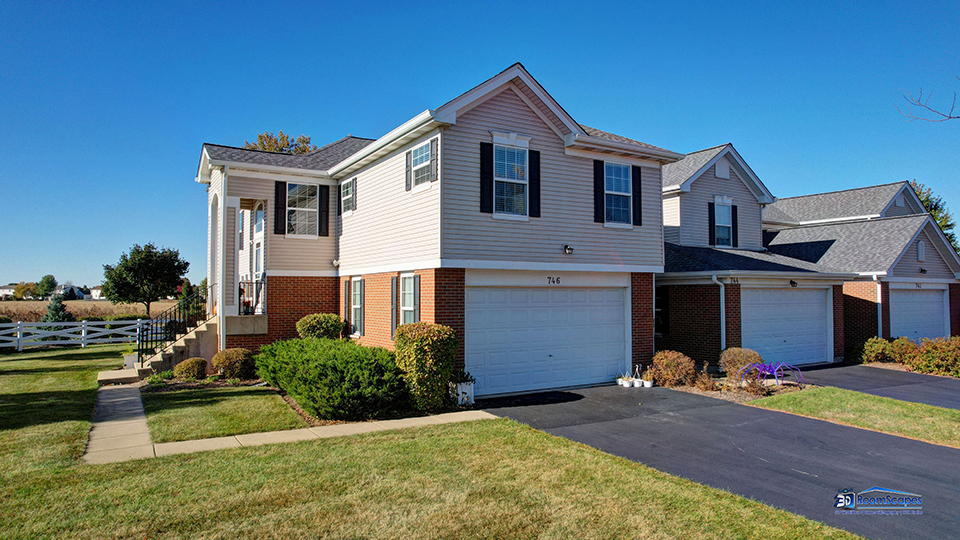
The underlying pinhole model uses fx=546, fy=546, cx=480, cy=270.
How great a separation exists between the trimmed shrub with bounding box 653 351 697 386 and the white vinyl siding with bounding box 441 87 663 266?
104 inches

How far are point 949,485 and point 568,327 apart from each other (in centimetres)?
786

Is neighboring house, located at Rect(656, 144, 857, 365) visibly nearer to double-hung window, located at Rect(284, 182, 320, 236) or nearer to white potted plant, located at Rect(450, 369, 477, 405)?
Answer: white potted plant, located at Rect(450, 369, 477, 405)

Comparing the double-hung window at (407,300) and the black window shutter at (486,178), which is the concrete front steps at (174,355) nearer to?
the double-hung window at (407,300)

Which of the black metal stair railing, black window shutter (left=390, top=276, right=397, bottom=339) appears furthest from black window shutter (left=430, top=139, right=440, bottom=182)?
the black metal stair railing

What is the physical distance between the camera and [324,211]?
55.8 ft

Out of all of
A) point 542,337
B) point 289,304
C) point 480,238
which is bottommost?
point 542,337

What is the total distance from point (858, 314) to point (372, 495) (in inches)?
809

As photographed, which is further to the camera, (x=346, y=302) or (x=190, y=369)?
(x=346, y=302)

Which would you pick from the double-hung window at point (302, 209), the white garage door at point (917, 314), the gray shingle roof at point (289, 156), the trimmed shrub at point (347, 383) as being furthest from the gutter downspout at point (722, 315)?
the gray shingle roof at point (289, 156)

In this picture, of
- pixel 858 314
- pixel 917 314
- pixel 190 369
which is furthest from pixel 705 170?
pixel 190 369

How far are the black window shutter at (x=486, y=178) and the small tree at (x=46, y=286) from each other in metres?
83.8

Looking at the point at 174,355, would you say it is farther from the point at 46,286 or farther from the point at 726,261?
the point at 46,286

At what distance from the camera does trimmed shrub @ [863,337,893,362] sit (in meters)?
18.5

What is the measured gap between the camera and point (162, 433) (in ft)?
29.3
